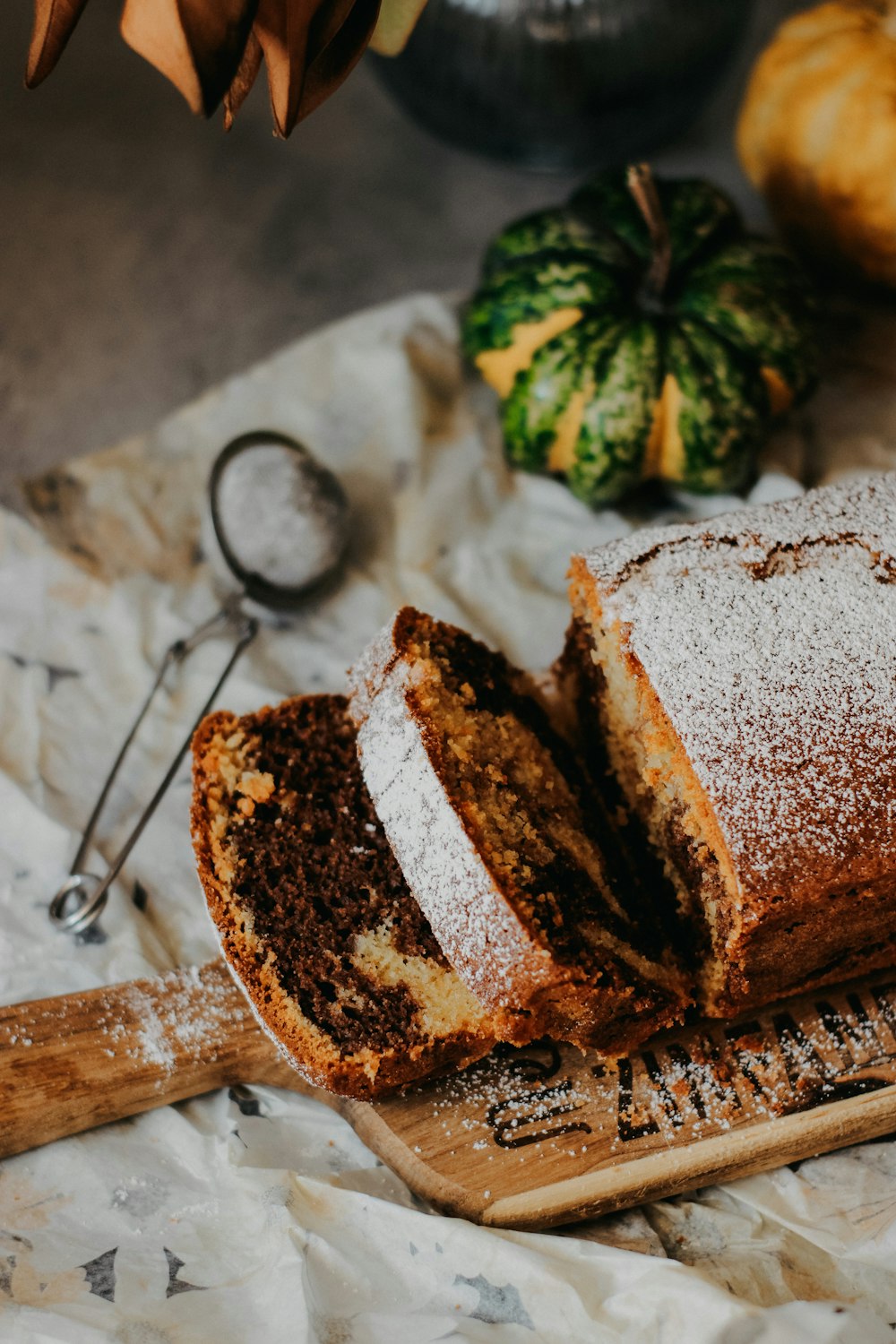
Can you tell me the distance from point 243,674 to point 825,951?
1.31 m

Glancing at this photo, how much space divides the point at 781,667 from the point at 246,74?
1.26 metres

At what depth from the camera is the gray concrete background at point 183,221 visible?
10.0 feet

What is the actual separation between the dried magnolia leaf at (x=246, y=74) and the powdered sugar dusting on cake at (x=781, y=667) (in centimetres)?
95

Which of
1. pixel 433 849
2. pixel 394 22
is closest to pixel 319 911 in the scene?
pixel 433 849

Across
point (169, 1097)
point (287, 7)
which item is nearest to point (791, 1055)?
point (169, 1097)

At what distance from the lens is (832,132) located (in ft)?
8.64

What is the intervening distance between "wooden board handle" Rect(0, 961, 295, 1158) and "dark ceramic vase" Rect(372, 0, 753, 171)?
2.16 meters

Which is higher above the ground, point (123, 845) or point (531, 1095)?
point (123, 845)

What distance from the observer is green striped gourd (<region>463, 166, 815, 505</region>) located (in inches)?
96.5

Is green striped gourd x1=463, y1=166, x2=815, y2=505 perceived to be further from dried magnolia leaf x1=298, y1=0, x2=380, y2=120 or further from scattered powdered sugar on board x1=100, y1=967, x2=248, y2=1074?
scattered powdered sugar on board x1=100, y1=967, x2=248, y2=1074

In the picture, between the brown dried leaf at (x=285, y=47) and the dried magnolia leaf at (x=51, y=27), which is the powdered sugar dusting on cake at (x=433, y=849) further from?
the dried magnolia leaf at (x=51, y=27)

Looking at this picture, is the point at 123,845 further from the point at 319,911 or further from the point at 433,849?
the point at 433,849

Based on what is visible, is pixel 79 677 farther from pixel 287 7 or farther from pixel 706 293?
pixel 706 293

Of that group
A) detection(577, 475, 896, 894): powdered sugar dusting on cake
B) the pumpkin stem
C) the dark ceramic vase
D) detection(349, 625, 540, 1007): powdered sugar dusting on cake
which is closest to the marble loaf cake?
detection(577, 475, 896, 894): powdered sugar dusting on cake
